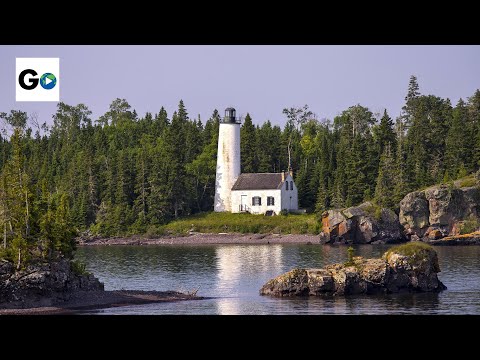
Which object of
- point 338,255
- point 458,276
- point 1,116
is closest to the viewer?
point 458,276

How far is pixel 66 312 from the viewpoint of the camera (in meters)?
35.2

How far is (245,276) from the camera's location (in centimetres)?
5172

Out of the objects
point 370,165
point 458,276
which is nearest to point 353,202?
point 370,165

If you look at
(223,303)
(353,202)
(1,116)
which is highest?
(1,116)

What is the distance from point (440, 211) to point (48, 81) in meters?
54.7

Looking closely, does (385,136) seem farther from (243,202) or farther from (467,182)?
(243,202)

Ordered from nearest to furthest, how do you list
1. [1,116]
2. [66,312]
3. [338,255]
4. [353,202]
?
[66,312] < [338,255] < [353,202] < [1,116]

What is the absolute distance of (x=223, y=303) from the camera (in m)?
39.3

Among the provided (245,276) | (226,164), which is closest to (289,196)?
(226,164)

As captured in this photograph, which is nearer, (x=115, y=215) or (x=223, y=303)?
(x=223, y=303)

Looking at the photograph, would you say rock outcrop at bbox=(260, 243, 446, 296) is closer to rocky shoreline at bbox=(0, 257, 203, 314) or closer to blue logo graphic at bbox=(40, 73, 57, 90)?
rocky shoreline at bbox=(0, 257, 203, 314)
